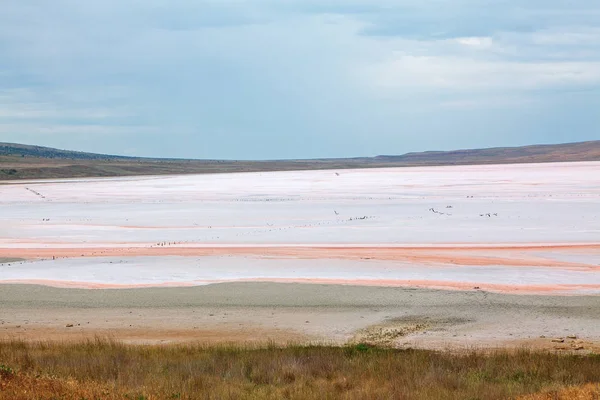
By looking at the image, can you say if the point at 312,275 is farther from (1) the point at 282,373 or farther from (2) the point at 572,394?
(2) the point at 572,394

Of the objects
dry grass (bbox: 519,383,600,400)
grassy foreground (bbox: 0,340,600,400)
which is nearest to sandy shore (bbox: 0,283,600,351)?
grassy foreground (bbox: 0,340,600,400)

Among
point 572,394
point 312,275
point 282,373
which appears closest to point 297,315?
point 312,275

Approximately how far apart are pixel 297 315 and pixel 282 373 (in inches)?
190

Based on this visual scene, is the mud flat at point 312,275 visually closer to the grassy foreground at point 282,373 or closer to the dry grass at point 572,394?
the grassy foreground at point 282,373

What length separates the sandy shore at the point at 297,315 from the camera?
13.8 m

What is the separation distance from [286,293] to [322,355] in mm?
6033

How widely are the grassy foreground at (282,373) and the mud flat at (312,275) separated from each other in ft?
5.35

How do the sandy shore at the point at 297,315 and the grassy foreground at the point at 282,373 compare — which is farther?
the sandy shore at the point at 297,315

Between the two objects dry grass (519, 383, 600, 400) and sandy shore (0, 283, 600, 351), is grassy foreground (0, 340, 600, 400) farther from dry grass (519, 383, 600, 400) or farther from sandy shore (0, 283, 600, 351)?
sandy shore (0, 283, 600, 351)

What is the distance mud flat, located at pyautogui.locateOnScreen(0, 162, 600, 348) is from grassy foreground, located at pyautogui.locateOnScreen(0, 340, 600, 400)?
1632 mm

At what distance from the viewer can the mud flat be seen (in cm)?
1458

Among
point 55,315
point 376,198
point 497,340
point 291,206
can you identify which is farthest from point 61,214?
point 497,340

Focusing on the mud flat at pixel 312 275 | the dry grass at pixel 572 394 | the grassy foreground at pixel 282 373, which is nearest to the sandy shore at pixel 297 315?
the mud flat at pixel 312 275

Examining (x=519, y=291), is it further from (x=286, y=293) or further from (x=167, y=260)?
(x=167, y=260)
